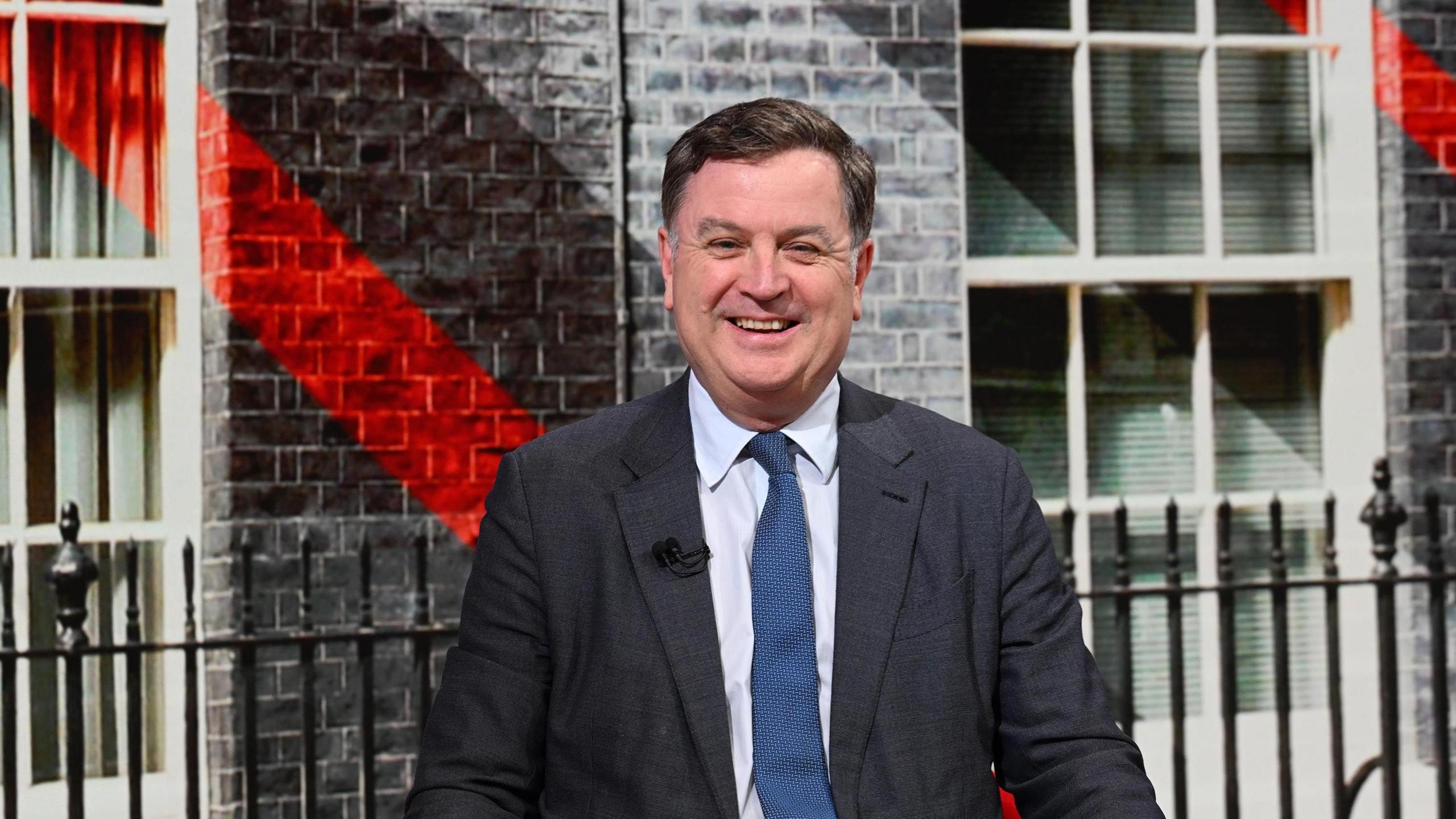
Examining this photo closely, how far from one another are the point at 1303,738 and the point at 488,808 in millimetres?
3620

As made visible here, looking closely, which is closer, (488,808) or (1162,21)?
(488,808)

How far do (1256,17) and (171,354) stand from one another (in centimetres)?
356

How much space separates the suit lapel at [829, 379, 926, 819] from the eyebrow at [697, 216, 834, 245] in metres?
0.30

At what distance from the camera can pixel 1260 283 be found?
4.82 metres

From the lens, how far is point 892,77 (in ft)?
14.8

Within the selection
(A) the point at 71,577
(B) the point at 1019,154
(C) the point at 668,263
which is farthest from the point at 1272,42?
(A) the point at 71,577

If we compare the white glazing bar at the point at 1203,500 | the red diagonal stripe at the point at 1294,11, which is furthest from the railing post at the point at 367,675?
the red diagonal stripe at the point at 1294,11

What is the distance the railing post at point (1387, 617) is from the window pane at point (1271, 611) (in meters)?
0.52

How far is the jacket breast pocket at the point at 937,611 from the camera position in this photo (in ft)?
6.49

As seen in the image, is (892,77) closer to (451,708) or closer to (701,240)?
(701,240)

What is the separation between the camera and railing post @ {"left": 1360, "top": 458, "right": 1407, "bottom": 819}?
13.4 ft

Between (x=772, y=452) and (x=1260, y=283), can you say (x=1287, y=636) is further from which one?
(x=772, y=452)

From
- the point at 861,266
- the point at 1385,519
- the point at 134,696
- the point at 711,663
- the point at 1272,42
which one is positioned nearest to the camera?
the point at 711,663

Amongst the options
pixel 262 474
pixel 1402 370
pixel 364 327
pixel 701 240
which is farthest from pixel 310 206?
pixel 1402 370
